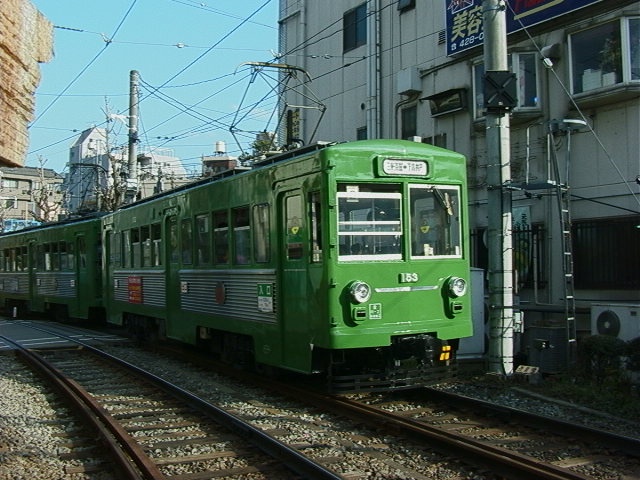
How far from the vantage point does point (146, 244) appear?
1278 cm

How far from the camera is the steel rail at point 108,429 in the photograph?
535 centimetres

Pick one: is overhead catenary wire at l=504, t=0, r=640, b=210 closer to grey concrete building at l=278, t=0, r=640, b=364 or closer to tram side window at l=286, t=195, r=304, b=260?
grey concrete building at l=278, t=0, r=640, b=364

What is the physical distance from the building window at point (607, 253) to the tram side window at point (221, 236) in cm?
646

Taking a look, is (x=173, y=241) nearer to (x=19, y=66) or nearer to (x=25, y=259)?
(x=19, y=66)

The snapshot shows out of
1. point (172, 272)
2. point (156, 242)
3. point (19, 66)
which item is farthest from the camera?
point (156, 242)

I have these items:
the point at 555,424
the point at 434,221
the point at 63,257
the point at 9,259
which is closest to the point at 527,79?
the point at 434,221

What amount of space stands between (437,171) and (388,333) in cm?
202

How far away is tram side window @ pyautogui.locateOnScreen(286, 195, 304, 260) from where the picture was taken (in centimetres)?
782

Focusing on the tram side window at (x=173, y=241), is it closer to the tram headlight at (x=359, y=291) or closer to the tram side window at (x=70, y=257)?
the tram headlight at (x=359, y=291)

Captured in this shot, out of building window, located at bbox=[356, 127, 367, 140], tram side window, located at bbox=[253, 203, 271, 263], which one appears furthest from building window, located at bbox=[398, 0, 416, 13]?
tram side window, located at bbox=[253, 203, 271, 263]

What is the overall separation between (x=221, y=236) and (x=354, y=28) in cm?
1127

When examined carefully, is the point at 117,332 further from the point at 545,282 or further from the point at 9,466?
the point at 9,466

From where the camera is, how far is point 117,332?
1716cm

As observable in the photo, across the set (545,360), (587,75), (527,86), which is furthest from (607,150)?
(545,360)
